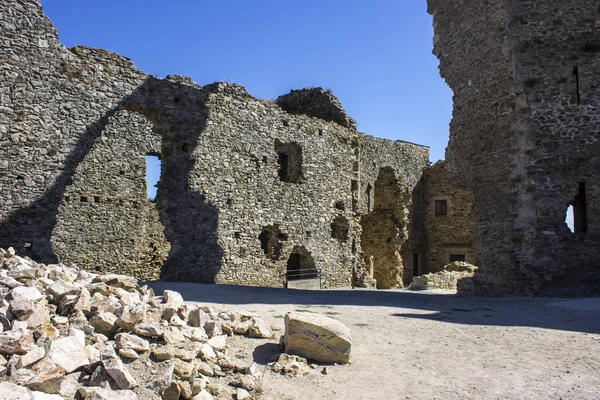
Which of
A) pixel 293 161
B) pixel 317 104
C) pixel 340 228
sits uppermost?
pixel 317 104

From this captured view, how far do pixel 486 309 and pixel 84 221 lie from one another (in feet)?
29.5

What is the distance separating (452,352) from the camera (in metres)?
5.72

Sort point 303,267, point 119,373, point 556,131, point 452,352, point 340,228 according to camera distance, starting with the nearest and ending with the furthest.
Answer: point 119,373 → point 452,352 → point 556,131 → point 303,267 → point 340,228

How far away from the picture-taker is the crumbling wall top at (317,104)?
60.9 feet

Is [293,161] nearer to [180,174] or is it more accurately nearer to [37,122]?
[180,174]

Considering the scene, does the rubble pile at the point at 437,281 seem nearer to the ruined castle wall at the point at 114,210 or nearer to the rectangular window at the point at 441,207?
the ruined castle wall at the point at 114,210

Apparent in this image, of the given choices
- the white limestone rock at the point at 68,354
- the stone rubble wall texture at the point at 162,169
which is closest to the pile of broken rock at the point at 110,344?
the white limestone rock at the point at 68,354

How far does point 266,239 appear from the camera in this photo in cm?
1655

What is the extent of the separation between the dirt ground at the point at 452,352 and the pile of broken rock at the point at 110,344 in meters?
0.46

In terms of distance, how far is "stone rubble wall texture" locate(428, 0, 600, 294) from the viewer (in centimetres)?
1088

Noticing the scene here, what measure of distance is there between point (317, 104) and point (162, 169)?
7.34 m

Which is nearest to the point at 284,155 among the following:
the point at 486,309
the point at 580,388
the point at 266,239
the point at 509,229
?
the point at 266,239

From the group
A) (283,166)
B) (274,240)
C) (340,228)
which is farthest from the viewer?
(283,166)

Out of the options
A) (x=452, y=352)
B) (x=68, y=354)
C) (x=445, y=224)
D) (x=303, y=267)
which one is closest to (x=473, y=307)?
(x=452, y=352)
